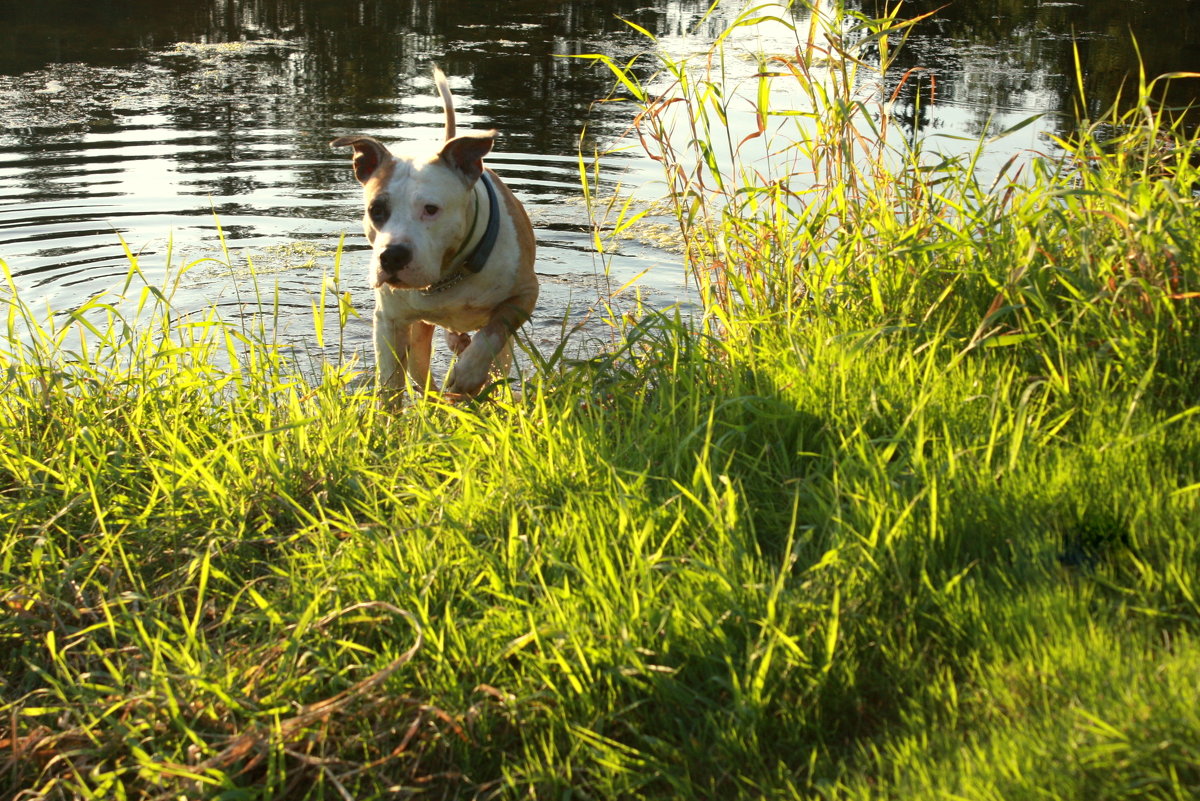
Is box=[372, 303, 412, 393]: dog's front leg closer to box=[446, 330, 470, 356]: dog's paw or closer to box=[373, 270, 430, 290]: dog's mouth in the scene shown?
box=[373, 270, 430, 290]: dog's mouth

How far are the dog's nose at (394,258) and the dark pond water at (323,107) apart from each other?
60cm

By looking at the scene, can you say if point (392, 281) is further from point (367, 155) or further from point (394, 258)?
point (367, 155)

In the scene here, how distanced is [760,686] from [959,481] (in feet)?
2.38

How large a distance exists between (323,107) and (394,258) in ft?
22.5

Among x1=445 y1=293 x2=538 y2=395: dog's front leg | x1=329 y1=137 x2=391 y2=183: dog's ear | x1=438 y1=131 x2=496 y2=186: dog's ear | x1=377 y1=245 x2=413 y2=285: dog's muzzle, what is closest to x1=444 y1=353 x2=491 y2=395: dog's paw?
x1=445 y1=293 x2=538 y2=395: dog's front leg

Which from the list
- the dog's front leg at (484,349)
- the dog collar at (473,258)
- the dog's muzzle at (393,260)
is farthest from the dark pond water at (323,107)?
the dog's muzzle at (393,260)

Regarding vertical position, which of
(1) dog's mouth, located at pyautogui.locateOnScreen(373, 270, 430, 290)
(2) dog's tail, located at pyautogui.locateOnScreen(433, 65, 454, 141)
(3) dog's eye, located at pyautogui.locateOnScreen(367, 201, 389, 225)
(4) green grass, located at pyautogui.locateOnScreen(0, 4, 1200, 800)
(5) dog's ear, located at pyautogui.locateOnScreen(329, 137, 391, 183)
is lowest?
(4) green grass, located at pyautogui.locateOnScreen(0, 4, 1200, 800)

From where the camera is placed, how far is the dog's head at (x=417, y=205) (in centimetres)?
400

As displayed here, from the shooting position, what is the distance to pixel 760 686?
2.10 m

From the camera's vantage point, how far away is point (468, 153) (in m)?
4.21

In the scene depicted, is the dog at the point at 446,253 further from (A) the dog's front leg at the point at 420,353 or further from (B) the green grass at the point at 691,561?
(B) the green grass at the point at 691,561

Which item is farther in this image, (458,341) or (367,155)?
(458,341)

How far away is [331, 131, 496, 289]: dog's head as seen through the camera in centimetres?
400

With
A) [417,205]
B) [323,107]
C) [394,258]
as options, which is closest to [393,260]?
[394,258]
